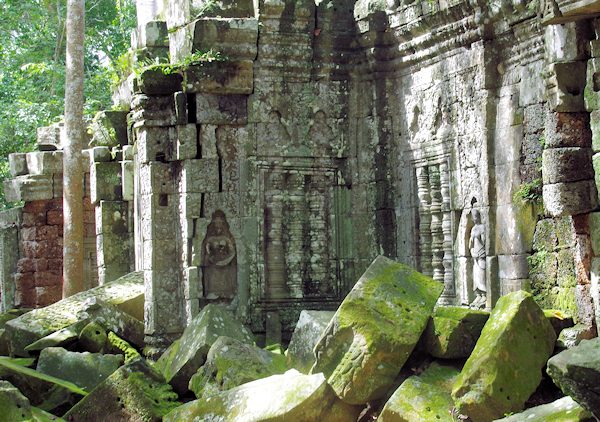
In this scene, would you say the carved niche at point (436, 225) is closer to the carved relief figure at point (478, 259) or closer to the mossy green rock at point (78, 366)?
the carved relief figure at point (478, 259)

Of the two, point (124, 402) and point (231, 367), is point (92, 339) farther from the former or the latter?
point (231, 367)

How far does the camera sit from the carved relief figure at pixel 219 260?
10.1 meters

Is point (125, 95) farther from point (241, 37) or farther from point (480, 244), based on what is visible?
point (480, 244)

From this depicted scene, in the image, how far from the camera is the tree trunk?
13.8m

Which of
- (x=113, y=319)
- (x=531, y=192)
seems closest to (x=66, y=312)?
(x=113, y=319)

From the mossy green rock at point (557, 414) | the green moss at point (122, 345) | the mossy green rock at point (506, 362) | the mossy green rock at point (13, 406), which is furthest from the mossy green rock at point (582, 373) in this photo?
the green moss at point (122, 345)

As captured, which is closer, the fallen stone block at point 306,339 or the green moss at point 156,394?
the green moss at point 156,394

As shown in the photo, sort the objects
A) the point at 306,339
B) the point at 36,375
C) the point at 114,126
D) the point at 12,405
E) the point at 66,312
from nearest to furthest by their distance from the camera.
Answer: the point at 12,405
the point at 306,339
the point at 36,375
the point at 66,312
the point at 114,126

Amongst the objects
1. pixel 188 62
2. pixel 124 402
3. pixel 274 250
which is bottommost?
pixel 124 402

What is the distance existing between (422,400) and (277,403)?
3.38 feet

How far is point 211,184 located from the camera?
10062mm

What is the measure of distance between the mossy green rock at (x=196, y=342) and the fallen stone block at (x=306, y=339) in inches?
30.1

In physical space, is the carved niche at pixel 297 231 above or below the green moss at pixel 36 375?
above

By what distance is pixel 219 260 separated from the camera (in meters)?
10.1
